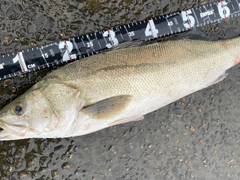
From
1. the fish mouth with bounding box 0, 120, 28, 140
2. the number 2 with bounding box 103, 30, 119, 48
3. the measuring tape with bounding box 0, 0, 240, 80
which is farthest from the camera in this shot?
the number 2 with bounding box 103, 30, 119, 48

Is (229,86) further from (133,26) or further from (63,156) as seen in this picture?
(63,156)

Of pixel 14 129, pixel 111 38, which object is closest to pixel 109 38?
pixel 111 38

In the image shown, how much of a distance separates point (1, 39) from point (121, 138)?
5.04 feet

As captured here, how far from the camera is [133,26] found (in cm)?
278

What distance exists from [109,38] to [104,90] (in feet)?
2.27

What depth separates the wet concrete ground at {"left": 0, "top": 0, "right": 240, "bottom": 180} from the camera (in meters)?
2.70

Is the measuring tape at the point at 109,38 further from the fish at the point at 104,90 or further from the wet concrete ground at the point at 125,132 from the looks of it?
the fish at the point at 104,90

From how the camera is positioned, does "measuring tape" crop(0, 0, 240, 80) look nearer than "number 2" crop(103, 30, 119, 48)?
Yes

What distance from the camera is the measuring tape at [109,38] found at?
103 inches

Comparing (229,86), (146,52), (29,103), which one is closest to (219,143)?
(229,86)

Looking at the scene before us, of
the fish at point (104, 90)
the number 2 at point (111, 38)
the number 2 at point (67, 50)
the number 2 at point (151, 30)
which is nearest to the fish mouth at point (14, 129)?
the fish at point (104, 90)

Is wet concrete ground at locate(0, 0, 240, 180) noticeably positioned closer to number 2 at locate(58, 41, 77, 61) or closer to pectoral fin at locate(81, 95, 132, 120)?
number 2 at locate(58, 41, 77, 61)

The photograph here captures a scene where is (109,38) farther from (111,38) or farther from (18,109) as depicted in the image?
(18,109)

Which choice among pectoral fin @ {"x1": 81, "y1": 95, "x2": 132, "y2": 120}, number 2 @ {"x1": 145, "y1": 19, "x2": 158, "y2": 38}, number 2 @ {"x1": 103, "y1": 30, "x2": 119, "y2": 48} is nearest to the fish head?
pectoral fin @ {"x1": 81, "y1": 95, "x2": 132, "y2": 120}
